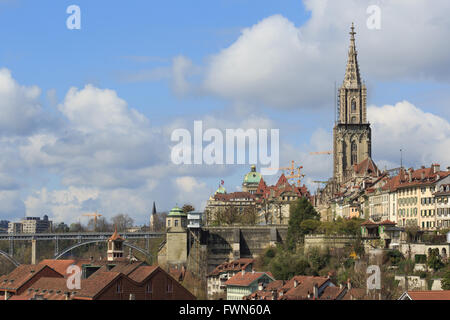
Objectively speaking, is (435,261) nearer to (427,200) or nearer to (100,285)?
(427,200)

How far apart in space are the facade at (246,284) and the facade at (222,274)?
8.26 metres

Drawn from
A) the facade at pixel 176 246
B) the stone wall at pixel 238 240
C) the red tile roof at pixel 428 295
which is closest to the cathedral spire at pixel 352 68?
the stone wall at pixel 238 240

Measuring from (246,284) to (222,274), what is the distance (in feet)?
70.5

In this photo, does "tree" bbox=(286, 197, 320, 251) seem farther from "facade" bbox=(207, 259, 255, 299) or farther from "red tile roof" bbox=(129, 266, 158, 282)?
"red tile roof" bbox=(129, 266, 158, 282)

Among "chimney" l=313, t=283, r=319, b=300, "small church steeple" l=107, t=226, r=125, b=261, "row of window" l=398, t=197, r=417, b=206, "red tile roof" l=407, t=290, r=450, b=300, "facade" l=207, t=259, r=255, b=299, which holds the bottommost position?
"facade" l=207, t=259, r=255, b=299

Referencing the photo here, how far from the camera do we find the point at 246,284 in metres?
109

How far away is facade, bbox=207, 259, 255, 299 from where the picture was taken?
413ft

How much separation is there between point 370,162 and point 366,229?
5423cm

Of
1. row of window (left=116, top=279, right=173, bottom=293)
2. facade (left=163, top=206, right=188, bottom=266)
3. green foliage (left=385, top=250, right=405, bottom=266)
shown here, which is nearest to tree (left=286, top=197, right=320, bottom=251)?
facade (left=163, top=206, right=188, bottom=266)

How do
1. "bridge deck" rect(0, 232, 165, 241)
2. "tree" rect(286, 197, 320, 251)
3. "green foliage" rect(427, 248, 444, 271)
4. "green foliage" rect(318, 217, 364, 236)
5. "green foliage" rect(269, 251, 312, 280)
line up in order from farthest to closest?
"bridge deck" rect(0, 232, 165, 241) < "tree" rect(286, 197, 320, 251) < "green foliage" rect(318, 217, 364, 236) < "green foliage" rect(269, 251, 312, 280) < "green foliage" rect(427, 248, 444, 271)

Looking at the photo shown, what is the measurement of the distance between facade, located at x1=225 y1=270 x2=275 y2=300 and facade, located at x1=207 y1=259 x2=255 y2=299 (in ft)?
27.1

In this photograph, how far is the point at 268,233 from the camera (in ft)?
485

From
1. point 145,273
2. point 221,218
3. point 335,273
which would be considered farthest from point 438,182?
point 221,218
